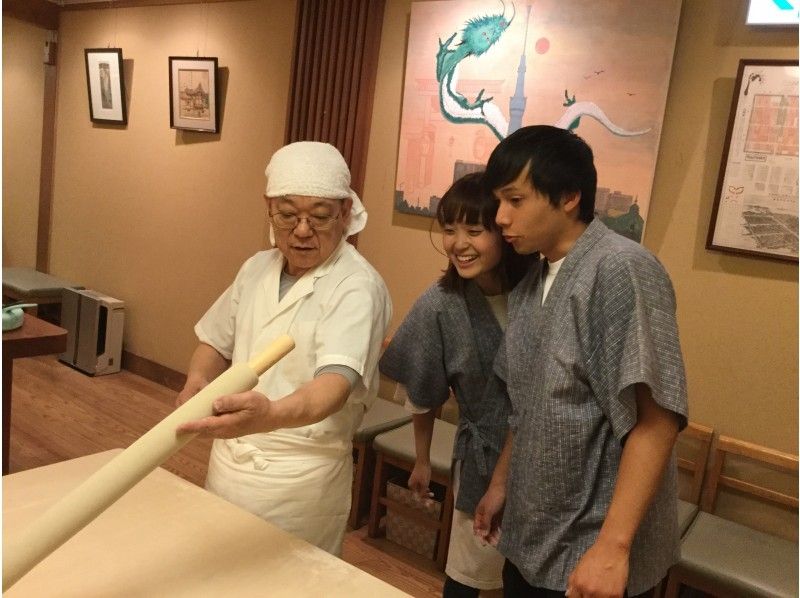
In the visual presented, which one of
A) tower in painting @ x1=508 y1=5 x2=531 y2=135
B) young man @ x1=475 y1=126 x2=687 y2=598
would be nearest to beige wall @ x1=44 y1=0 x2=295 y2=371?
tower in painting @ x1=508 y1=5 x2=531 y2=135

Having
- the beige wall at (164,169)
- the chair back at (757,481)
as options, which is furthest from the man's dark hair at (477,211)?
the beige wall at (164,169)

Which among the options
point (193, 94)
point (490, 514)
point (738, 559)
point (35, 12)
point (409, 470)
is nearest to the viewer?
point (490, 514)

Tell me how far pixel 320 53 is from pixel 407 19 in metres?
0.54

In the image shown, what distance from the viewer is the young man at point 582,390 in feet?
3.62

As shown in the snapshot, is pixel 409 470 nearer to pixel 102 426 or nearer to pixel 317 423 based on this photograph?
pixel 317 423

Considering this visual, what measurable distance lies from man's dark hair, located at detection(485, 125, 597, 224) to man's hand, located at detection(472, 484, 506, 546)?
24.0 inches

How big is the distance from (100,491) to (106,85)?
441 cm

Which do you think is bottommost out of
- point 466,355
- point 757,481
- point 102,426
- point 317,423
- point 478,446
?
point 102,426

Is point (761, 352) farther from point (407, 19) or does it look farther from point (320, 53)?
point (320, 53)

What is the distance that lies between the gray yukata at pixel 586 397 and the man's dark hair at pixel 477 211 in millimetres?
133

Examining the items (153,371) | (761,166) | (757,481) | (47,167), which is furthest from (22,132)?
(757,481)

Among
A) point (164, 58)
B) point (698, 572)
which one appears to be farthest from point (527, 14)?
point (164, 58)

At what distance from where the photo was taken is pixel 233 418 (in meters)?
0.91

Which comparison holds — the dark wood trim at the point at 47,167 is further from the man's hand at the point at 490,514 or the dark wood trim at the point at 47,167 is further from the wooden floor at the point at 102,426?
the man's hand at the point at 490,514
